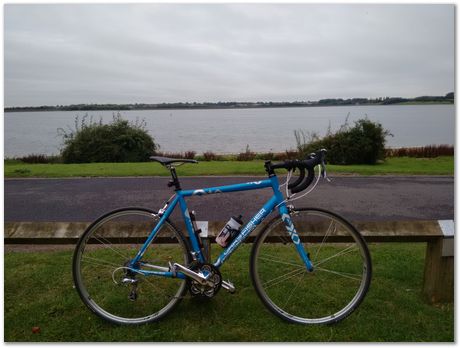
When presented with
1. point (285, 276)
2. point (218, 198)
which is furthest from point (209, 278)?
point (218, 198)

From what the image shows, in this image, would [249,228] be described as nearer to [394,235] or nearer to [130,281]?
[130,281]

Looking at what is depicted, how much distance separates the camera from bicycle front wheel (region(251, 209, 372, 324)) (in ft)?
10.9

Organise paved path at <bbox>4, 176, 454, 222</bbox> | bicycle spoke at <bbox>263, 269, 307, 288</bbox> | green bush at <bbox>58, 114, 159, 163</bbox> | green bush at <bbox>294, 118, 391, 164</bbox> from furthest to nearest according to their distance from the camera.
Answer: green bush at <bbox>58, 114, 159, 163</bbox>, green bush at <bbox>294, 118, 391, 164</bbox>, paved path at <bbox>4, 176, 454, 222</bbox>, bicycle spoke at <bbox>263, 269, 307, 288</bbox>

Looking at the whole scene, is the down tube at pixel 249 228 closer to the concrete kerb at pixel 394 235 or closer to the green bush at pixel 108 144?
the concrete kerb at pixel 394 235

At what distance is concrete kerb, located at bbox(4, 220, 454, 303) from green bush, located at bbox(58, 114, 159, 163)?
1407 cm

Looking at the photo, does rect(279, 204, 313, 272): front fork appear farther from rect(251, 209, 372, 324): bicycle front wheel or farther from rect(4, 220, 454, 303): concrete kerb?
rect(4, 220, 454, 303): concrete kerb

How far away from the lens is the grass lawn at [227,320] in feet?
10.5

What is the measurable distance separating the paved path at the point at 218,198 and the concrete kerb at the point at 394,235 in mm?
3721

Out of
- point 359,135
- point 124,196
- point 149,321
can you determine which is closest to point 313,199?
point 124,196

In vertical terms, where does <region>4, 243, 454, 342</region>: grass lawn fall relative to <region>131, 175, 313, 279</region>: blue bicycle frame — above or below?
below

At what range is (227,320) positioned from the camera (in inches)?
134

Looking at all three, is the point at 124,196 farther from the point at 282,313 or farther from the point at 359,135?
the point at 359,135

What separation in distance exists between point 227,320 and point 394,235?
4.96 feet

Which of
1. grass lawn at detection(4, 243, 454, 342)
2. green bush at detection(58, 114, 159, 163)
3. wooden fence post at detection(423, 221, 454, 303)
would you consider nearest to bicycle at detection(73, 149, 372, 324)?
grass lawn at detection(4, 243, 454, 342)
